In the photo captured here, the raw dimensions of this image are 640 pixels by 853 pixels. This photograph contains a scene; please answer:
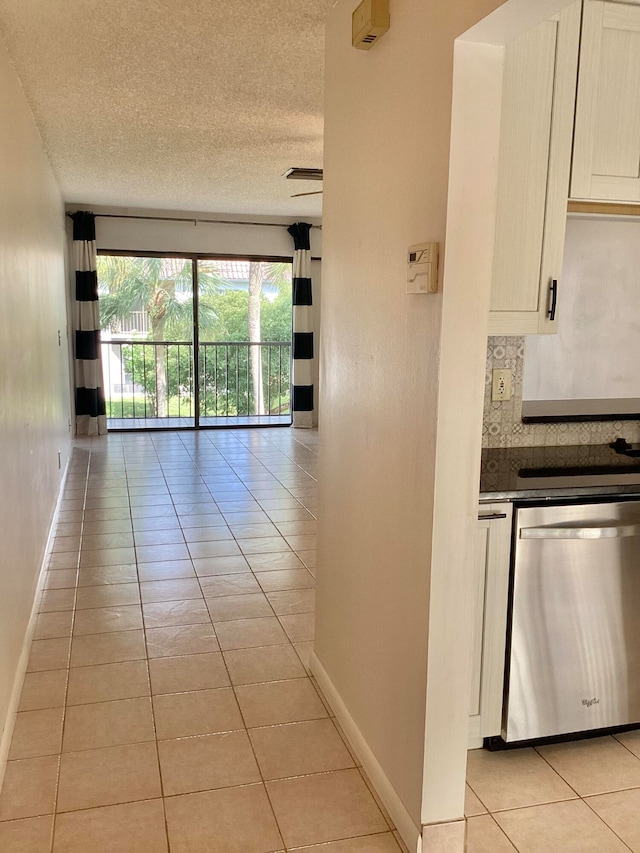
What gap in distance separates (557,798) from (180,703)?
50.3 inches

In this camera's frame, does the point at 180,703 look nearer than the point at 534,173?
No

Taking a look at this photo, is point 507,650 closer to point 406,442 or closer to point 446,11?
point 406,442

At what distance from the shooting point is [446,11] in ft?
5.28

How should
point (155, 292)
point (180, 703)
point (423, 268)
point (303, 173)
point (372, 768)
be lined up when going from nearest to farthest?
point (423, 268), point (372, 768), point (180, 703), point (303, 173), point (155, 292)

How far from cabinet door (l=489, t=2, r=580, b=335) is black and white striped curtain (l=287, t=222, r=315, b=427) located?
6182 mm

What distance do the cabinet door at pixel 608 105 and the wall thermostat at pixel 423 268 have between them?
79 cm

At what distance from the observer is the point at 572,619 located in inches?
86.4

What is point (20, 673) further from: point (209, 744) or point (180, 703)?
point (209, 744)

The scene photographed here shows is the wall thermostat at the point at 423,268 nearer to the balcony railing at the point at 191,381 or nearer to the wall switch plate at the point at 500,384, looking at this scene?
the wall switch plate at the point at 500,384

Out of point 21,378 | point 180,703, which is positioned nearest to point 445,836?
point 180,703

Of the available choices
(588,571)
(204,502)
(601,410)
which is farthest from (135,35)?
(204,502)

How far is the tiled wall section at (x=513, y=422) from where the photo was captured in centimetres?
269

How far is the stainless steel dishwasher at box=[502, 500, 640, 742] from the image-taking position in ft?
7.01

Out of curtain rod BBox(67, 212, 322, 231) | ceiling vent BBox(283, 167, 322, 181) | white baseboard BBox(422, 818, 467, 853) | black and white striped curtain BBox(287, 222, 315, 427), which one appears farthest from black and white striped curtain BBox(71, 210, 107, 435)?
white baseboard BBox(422, 818, 467, 853)
